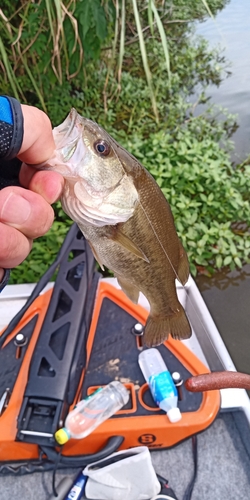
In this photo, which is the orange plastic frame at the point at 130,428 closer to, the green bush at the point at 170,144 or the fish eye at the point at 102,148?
the fish eye at the point at 102,148

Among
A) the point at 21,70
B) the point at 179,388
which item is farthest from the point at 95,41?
the point at 179,388

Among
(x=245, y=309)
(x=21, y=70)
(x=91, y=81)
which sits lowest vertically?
(x=245, y=309)

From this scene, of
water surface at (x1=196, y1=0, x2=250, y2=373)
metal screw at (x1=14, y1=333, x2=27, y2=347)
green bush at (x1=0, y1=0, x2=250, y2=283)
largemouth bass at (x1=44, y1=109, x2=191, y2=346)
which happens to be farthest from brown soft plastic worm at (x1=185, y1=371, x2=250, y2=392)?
green bush at (x1=0, y1=0, x2=250, y2=283)

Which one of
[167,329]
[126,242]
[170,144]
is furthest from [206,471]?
[170,144]

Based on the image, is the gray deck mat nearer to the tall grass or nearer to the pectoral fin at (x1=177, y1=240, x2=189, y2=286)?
the pectoral fin at (x1=177, y1=240, x2=189, y2=286)

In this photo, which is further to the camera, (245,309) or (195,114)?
(195,114)

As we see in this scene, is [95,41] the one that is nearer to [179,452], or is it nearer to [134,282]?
[134,282]
